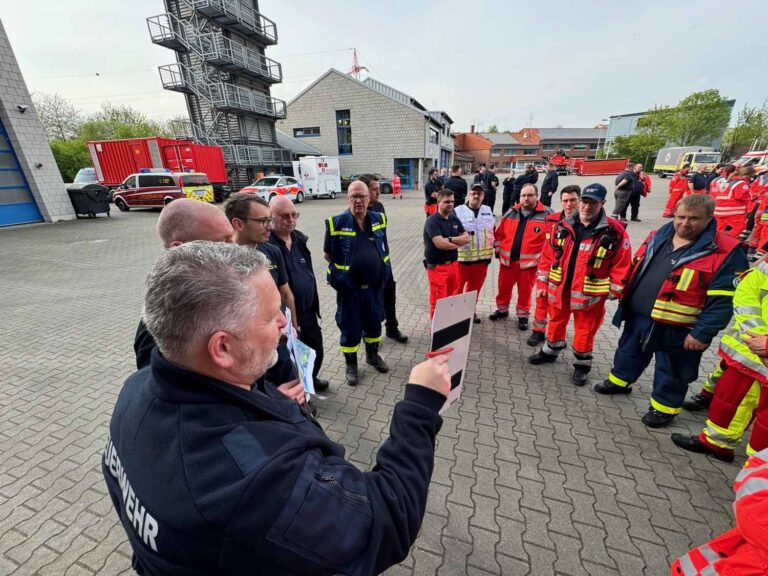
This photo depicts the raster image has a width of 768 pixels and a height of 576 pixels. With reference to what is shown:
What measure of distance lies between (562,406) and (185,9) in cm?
2949

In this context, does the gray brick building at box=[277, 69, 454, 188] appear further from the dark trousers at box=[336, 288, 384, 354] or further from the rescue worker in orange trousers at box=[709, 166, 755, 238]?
the dark trousers at box=[336, 288, 384, 354]

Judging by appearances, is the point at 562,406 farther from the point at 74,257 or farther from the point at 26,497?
the point at 74,257

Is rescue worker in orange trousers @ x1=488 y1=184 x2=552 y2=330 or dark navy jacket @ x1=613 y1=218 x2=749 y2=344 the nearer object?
dark navy jacket @ x1=613 y1=218 x2=749 y2=344

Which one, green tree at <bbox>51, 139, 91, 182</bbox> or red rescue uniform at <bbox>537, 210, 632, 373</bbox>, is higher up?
green tree at <bbox>51, 139, 91, 182</bbox>

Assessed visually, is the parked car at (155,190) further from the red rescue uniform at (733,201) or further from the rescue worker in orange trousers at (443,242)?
the red rescue uniform at (733,201)

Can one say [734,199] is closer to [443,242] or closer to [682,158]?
[443,242]

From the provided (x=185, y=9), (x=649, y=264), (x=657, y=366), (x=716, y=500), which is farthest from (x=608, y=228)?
(x=185, y=9)

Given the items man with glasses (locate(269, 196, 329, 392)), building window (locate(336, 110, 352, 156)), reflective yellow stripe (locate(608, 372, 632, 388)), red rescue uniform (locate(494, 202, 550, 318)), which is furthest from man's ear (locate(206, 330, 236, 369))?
building window (locate(336, 110, 352, 156))

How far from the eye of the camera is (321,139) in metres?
30.1

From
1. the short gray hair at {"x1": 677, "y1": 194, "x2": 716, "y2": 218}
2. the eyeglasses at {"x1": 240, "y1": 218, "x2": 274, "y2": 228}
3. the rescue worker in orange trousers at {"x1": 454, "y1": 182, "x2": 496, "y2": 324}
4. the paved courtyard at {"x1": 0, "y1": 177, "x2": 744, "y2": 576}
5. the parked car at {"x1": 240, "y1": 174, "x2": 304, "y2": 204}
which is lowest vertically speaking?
the paved courtyard at {"x1": 0, "y1": 177, "x2": 744, "y2": 576}

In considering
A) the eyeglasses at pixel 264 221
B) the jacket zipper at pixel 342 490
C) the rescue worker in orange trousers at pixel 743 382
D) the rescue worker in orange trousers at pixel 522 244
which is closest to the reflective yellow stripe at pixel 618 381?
the rescue worker in orange trousers at pixel 743 382

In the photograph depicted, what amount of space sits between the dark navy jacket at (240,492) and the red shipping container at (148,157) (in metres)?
22.1

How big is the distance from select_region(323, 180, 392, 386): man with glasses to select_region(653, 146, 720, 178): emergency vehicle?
1400 inches

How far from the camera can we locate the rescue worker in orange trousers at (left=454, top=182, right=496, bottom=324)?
4.67m
